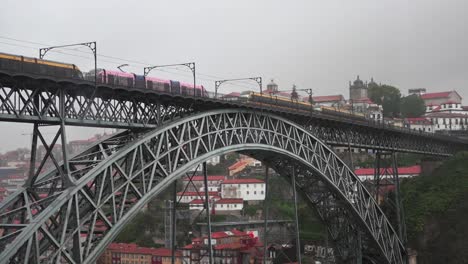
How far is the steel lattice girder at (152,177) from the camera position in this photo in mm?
21125

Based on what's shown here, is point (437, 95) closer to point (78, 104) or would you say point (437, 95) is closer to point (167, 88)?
point (167, 88)

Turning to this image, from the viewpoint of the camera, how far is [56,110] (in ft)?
73.5

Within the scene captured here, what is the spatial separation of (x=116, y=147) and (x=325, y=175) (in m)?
18.2

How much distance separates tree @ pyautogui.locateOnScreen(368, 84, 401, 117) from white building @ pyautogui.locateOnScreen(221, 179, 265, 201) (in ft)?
158

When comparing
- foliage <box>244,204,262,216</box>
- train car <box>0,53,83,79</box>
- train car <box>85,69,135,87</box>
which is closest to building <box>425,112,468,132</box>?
foliage <box>244,204,262,216</box>

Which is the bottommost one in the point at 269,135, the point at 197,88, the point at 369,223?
the point at 369,223

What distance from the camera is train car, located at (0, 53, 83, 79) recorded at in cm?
2130

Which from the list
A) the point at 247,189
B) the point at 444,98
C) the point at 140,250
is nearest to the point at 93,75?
the point at 140,250

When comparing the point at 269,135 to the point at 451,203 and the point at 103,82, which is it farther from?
the point at 451,203

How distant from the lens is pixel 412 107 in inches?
5295

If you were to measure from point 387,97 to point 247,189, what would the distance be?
56646 mm

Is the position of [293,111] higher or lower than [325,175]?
higher

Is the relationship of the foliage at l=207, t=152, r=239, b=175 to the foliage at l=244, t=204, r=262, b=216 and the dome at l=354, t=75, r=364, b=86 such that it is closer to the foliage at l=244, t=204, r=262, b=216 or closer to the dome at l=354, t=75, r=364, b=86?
the foliage at l=244, t=204, r=262, b=216

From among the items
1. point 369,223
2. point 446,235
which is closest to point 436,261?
point 446,235
